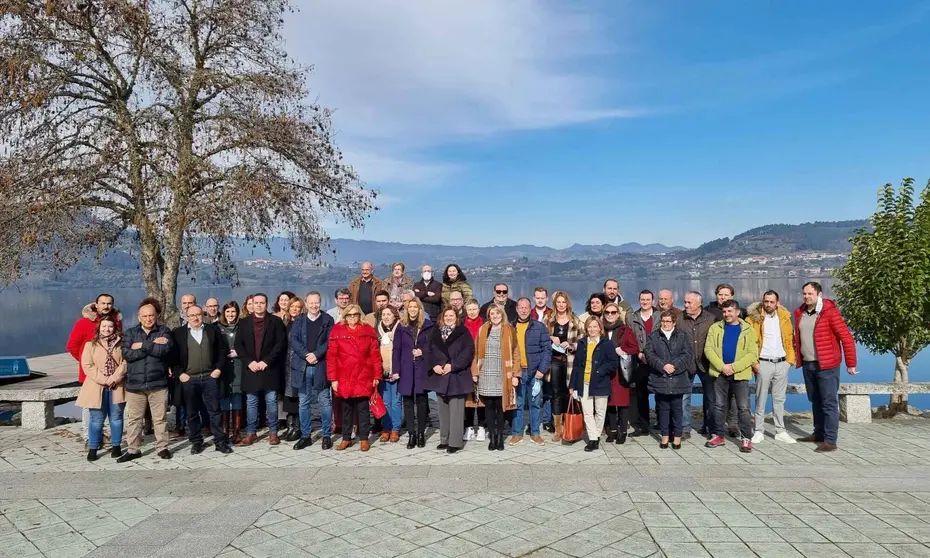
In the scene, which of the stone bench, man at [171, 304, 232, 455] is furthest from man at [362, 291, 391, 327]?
the stone bench

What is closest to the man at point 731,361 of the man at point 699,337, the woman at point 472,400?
the man at point 699,337

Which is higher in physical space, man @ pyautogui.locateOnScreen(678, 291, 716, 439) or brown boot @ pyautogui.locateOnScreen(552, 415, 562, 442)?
man @ pyautogui.locateOnScreen(678, 291, 716, 439)

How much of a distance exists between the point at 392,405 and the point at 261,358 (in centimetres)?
182

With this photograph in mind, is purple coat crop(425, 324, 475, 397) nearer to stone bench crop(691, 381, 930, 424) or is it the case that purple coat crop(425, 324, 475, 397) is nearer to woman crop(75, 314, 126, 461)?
stone bench crop(691, 381, 930, 424)

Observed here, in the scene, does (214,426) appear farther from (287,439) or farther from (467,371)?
(467,371)

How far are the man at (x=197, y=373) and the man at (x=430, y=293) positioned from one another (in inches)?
128

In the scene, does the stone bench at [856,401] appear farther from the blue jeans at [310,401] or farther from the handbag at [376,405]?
the blue jeans at [310,401]

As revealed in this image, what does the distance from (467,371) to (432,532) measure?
2.81 meters

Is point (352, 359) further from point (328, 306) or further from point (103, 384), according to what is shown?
point (328, 306)

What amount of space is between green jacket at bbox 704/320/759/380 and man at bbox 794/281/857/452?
69cm

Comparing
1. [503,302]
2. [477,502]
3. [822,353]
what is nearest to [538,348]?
[503,302]

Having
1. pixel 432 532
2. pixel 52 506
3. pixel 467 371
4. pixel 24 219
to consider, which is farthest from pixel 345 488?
pixel 24 219

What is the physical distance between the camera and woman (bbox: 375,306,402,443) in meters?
7.87

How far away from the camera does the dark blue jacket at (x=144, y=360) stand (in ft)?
23.1
